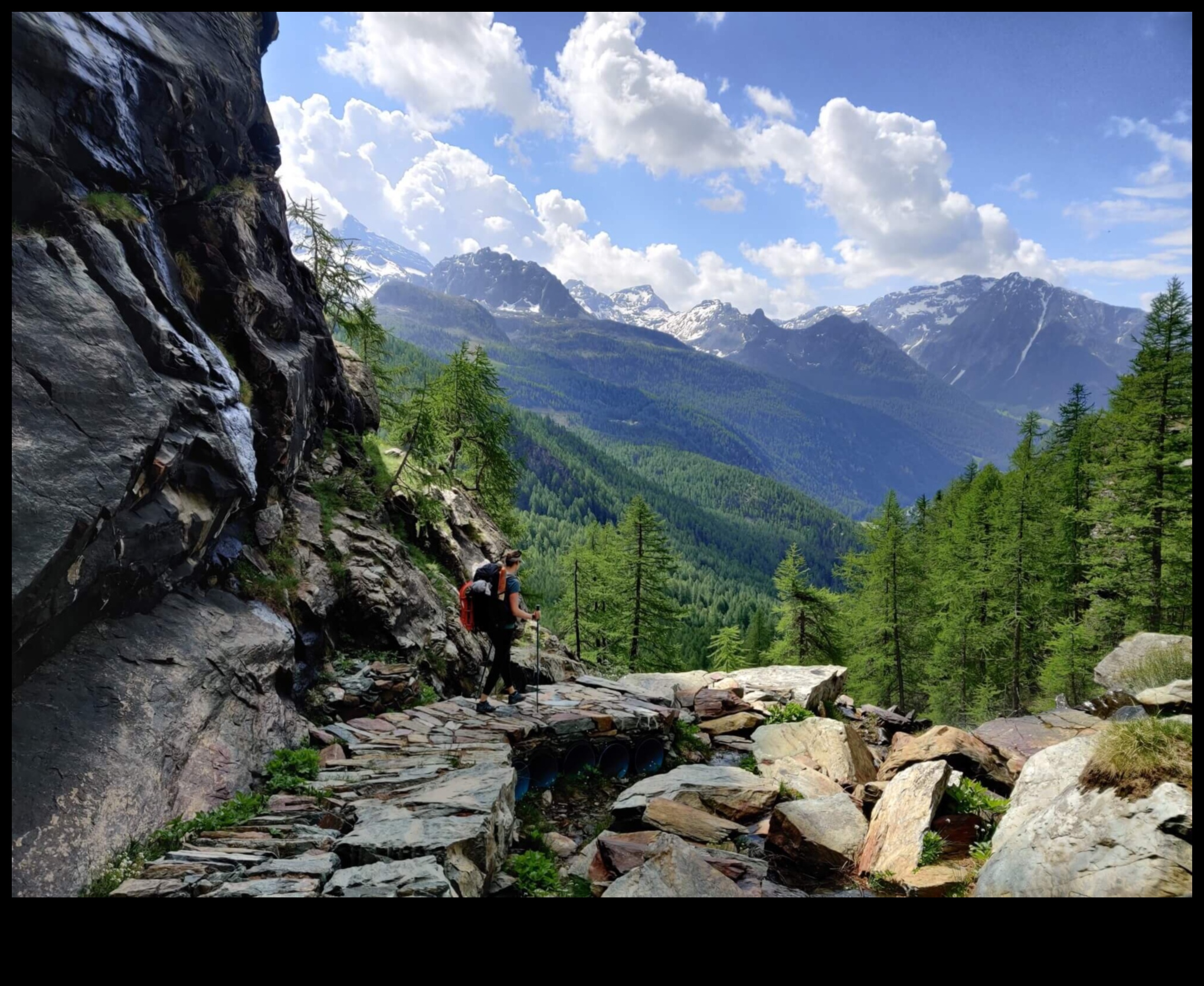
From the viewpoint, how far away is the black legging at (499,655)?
11430mm

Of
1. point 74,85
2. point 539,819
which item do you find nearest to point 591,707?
point 539,819

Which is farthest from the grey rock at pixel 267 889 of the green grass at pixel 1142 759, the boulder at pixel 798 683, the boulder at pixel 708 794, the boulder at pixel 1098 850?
the boulder at pixel 798 683

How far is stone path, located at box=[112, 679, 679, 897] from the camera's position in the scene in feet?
16.7

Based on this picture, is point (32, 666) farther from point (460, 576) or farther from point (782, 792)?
point (460, 576)

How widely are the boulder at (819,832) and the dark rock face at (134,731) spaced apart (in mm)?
7466

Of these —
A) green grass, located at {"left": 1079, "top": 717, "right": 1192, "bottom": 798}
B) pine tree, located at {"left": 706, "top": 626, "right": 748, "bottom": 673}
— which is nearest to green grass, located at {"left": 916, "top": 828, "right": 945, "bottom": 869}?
green grass, located at {"left": 1079, "top": 717, "right": 1192, "bottom": 798}

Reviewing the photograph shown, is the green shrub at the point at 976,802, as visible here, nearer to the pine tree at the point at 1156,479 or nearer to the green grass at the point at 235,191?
the green grass at the point at 235,191

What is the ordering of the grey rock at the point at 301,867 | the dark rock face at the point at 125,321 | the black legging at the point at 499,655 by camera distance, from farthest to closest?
the black legging at the point at 499,655, the dark rock face at the point at 125,321, the grey rock at the point at 301,867

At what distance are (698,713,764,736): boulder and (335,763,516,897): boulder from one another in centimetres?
794

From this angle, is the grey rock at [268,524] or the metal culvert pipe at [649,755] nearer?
the metal culvert pipe at [649,755]

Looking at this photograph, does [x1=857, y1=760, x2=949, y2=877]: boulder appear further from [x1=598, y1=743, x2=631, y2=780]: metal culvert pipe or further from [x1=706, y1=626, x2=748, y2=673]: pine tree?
[x1=706, y1=626, x2=748, y2=673]: pine tree

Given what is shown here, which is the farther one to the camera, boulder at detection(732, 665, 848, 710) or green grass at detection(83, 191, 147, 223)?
boulder at detection(732, 665, 848, 710)

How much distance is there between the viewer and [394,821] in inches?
258
